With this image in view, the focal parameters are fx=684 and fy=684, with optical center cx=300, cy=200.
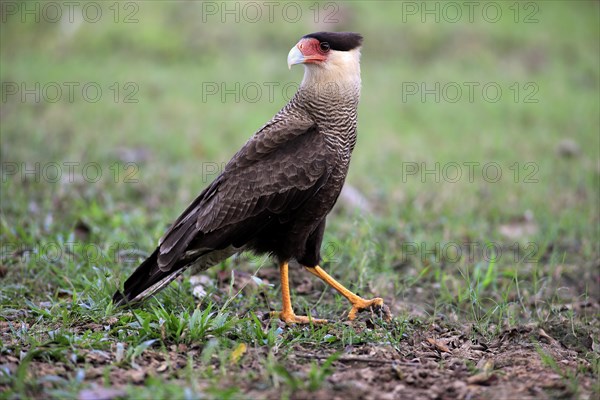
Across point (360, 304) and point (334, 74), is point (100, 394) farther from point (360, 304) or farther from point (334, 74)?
point (334, 74)

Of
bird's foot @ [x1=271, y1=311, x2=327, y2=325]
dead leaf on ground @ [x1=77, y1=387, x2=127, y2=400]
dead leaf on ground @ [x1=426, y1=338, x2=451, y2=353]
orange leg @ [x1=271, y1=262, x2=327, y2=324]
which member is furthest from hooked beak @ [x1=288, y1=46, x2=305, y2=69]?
dead leaf on ground @ [x1=77, y1=387, x2=127, y2=400]

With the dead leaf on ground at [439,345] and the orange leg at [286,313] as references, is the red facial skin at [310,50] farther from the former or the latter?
the dead leaf on ground at [439,345]

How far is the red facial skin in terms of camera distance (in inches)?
174

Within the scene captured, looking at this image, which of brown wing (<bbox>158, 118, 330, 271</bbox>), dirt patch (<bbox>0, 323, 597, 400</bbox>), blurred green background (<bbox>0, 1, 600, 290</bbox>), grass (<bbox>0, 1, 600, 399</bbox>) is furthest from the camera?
blurred green background (<bbox>0, 1, 600, 290</bbox>)

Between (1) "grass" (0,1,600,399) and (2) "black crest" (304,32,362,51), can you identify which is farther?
(2) "black crest" (304,32,362,51)

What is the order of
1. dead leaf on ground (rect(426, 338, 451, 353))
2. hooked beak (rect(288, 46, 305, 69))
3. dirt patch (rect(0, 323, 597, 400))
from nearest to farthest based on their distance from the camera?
dirt patch (rect(0, 323, 597, 400)) < dead leaf on ground (rect(426, 338, 451, 353)) < hooked beak (rect(288, 46, 305, 69))

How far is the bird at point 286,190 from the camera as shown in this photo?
422 cm

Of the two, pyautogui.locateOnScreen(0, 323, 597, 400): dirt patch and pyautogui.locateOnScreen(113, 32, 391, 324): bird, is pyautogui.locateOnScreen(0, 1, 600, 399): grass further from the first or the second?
pyautogui.locateOnScreen(113, 32, 391, 324): bird

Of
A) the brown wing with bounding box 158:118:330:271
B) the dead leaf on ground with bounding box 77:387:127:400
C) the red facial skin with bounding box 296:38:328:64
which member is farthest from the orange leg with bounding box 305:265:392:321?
the dead leaf on ground with bounding box 77:387:127:400

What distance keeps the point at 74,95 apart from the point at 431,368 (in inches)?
319

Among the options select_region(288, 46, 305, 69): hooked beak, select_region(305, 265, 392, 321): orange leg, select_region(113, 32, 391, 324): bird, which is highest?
select_region(288, 46, 305, 69): hooked beak

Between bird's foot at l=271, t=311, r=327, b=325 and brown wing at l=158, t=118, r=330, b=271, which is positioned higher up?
brown wing at l=158, t=118, r=330, b=271

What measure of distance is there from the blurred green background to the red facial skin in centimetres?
177

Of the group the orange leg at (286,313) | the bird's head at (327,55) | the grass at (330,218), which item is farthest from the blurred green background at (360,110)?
the bird's head at (327,55)
